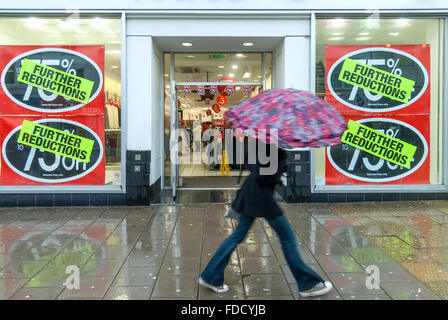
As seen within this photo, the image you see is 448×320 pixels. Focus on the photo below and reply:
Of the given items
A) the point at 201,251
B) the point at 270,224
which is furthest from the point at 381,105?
the point at 270,224

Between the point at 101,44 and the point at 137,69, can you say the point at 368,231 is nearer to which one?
the point at 137,69

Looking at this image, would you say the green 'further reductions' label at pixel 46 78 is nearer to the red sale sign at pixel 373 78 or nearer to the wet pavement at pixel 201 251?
the wet pavement at pixel 201 251

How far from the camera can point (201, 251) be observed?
5301 millimetres

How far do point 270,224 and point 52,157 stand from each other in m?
5.78

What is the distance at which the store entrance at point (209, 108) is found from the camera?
31.0ft

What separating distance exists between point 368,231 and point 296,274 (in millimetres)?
2765

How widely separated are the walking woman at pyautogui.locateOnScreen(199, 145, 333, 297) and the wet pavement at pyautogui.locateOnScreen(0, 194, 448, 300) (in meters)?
0.16

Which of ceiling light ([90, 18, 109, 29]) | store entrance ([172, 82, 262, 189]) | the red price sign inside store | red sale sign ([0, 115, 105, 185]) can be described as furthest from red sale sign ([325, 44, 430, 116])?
red sale sign ([0, 115, 105, 185])

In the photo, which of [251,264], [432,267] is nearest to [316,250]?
[251,264]

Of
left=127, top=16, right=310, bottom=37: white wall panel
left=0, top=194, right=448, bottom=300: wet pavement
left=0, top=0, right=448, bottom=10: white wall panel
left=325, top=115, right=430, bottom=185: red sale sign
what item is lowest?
left=0, top=194, right=448, bottom=300: wet pavement

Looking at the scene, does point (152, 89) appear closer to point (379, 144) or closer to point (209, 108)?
point (209, 108)

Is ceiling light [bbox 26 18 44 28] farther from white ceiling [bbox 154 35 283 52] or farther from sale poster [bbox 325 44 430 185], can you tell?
sale poster [bbox 325 44 430 185]

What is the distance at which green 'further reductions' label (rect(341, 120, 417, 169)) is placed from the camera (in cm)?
830

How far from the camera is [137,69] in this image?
8148 millimetres
